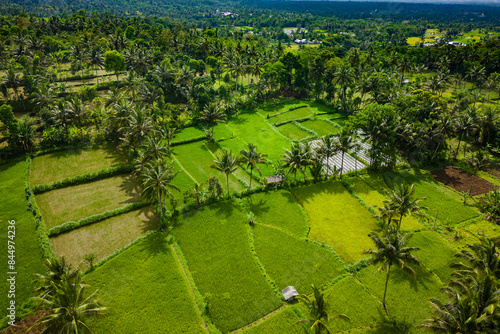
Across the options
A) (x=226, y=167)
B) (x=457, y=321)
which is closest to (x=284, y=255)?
(x=226, y=167)

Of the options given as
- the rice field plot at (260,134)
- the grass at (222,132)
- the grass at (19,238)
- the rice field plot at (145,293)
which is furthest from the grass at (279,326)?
the grass at (222,132)

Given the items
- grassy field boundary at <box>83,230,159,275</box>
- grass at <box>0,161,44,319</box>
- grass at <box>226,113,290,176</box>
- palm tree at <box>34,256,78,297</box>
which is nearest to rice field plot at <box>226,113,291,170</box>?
grass at <box>226,113,290,176</box>

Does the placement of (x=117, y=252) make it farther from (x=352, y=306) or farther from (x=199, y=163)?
(x=352, y=306)

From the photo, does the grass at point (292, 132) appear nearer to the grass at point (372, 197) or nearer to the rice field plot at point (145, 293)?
the grass at point (372, 197)

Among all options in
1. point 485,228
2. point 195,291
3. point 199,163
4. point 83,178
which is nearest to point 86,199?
point 83,178

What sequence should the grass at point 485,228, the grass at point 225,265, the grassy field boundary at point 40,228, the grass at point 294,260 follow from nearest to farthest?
the grass at point 225,265 → the grass at point 294,260 → the grassy field boundary at point 40,228 → the grass at point 485,228

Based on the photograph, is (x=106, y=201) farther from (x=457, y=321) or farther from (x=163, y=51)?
(x=163, y=51)
